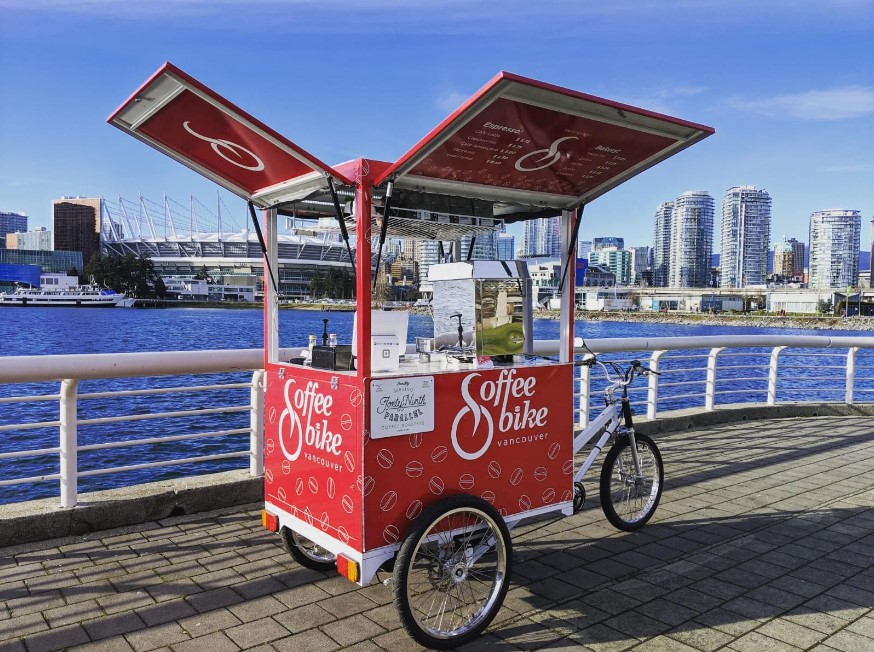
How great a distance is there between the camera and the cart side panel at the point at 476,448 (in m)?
2.96

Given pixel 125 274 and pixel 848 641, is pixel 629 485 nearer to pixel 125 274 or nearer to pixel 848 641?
pixel 848 641

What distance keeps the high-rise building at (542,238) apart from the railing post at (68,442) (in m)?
2.98

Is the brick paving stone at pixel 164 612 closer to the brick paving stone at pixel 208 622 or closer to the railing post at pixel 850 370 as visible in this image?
the brick paving stone at pixel 208 622

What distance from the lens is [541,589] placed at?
140 inches

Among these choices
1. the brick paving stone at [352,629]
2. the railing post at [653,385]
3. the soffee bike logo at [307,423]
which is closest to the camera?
the brick paving stone at [352,629]

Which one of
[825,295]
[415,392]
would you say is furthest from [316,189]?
[825,295]

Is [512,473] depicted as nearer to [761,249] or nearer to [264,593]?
[264,593]

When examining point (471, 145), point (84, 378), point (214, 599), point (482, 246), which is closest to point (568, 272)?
point (482, 246)

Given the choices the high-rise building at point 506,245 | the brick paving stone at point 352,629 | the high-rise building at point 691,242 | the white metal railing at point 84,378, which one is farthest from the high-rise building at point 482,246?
the high-rise building at point 691,242

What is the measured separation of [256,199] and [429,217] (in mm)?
1083

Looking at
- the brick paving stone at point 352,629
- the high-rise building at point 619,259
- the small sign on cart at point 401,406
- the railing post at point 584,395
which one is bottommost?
the brick paving stone at point 352,629

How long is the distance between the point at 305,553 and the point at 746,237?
17689cm

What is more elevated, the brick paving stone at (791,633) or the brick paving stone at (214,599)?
the brick paving stone at (214,599)

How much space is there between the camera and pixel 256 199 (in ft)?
12.7
